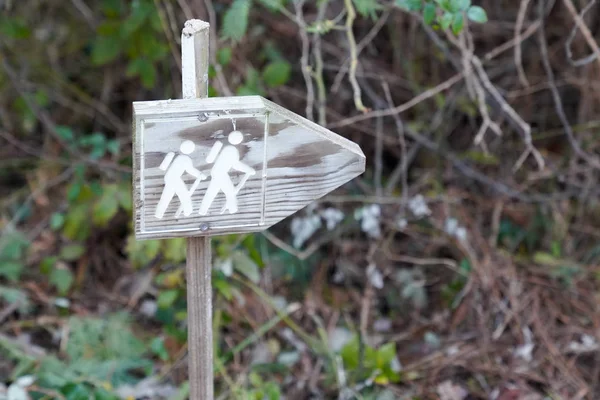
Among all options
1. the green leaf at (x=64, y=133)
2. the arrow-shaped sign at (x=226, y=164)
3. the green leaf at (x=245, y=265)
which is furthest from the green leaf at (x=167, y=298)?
the arrow-shaped sign at (x=226, y=164)

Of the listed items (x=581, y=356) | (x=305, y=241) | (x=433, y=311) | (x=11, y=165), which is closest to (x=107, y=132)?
(x=11, y=165)

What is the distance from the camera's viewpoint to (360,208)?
→ 2361 millimetres

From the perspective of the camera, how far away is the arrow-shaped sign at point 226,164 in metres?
1.14

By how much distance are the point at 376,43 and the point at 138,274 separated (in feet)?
3.92

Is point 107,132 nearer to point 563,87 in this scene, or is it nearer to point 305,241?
point 305,241

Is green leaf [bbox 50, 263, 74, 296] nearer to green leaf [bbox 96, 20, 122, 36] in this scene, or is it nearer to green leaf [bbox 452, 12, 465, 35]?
green leaf [bbox 96, 20, 122, 36]

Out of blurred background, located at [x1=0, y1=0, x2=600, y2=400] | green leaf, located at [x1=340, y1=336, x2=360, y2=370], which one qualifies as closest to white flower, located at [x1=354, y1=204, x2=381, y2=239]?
blurred background, located at [x1=0, y1=0, x2=600, y2=400]

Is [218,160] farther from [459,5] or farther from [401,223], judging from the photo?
[401,223]

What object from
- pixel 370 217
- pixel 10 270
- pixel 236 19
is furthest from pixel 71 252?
pixel 236 19

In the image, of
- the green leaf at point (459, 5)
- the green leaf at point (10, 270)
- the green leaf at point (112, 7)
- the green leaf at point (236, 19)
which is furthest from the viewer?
the green leaf at point (112, 7)

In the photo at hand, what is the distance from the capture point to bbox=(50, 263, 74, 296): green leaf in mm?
2342

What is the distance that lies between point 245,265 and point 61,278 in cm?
71

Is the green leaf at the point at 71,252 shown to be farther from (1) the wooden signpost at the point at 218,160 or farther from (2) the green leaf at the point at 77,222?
(1) the wooden signpost at the point at 218,160

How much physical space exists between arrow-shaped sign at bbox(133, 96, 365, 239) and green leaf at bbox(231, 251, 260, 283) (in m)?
0.72
